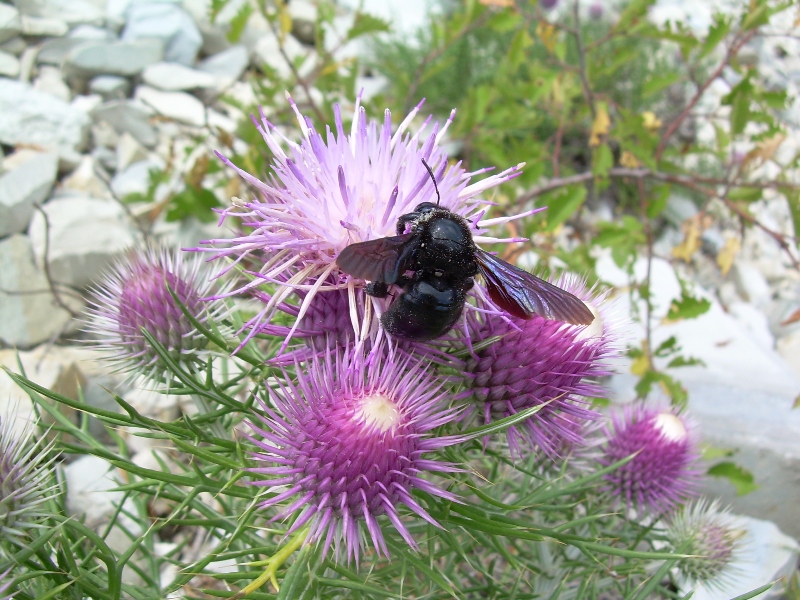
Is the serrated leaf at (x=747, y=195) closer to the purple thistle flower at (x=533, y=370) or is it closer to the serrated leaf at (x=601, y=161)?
the serrated leaf at (x=601, y=161)

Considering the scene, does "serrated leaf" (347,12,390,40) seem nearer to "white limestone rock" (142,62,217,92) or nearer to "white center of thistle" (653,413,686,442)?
"white limestone rock" (142,62,217,92)

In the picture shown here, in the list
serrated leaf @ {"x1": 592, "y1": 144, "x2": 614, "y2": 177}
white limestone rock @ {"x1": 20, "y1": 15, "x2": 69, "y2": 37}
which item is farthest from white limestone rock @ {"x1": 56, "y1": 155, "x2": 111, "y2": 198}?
serrated leaf @ {"x1": 592, "y1": 144, "x2": 614, "y2": 177}

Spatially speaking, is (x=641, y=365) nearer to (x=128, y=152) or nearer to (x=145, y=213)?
(x=145, y=213)

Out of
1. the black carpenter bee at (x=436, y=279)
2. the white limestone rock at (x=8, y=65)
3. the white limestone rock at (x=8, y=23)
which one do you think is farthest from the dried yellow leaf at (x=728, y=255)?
the white limestone rock at (x=8, y=23)

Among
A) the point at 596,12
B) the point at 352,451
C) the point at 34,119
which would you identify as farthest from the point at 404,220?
the point at 596,12

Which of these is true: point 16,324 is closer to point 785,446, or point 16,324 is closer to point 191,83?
point 191,83

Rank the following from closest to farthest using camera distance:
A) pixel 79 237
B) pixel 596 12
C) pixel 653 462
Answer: pixel 653 462
pixel 79 237
pixel 596 12

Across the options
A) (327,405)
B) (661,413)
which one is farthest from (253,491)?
(661,413)
